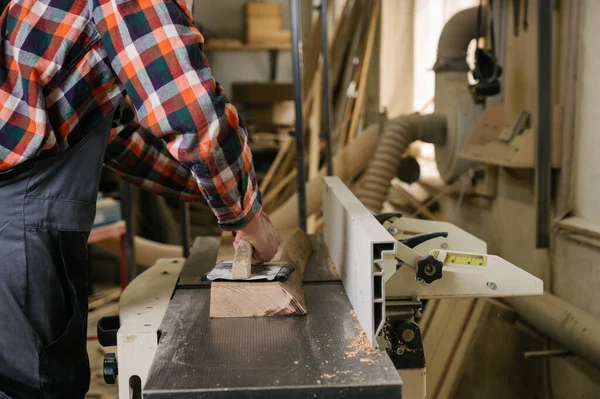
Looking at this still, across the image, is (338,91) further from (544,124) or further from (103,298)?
(544,124)

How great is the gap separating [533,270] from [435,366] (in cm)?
44

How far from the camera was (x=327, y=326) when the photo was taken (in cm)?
101

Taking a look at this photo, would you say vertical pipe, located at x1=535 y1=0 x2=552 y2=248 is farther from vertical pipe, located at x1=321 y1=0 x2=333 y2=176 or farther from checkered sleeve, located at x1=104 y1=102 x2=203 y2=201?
checkered sleeve, located at x1=104 y1=102 x2=203 y2=201

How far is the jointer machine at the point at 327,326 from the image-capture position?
0.81 m

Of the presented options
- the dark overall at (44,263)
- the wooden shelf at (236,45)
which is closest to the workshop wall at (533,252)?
the dark overall at (44,263)

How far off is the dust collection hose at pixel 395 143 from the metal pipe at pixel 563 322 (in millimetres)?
742

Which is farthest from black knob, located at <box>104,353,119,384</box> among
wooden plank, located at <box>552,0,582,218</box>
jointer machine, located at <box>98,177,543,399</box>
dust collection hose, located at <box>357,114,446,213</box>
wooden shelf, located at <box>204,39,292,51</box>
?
wooden shelf, located at <box>204,39,292,51</box>

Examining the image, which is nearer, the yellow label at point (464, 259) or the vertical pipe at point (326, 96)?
the yellow label at point (464, 259)

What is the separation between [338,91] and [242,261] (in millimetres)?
3452

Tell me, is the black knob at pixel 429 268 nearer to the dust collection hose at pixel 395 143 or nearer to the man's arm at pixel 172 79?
the man's arm at pixel 172 79

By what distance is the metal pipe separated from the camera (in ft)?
5.08

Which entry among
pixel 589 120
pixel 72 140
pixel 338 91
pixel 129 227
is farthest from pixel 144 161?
pixel 338 91

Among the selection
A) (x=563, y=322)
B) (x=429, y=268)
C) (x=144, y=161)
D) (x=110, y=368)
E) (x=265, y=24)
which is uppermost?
(x=265, y=24)

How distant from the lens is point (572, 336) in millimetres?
1606
